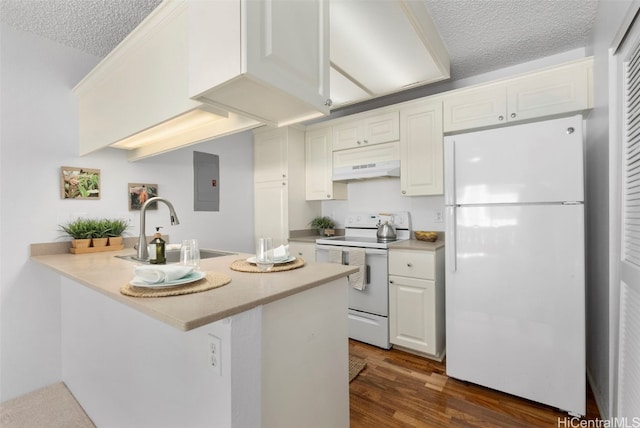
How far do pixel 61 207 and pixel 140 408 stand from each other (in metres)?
1.57

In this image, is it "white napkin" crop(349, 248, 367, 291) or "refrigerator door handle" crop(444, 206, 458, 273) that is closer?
"refrigerator door handle" crop(444, 206, 458, 273)

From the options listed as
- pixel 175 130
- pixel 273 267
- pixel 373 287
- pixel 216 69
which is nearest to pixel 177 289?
pixel 273 267

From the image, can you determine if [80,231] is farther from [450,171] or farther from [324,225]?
[450,171]

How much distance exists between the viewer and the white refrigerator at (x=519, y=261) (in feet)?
5.40

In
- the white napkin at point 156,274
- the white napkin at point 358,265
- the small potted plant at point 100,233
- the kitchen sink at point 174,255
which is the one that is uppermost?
the small potted plant at point 100,233

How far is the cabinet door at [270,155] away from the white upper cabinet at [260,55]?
1759 millimetres

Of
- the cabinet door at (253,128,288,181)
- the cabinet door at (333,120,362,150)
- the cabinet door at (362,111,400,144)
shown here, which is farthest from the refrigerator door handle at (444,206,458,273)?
the cabinet door at (253,128,288,181)

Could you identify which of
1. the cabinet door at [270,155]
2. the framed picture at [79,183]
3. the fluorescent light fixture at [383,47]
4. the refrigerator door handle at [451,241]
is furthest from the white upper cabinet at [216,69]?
A: the cabinet door at [270,155]

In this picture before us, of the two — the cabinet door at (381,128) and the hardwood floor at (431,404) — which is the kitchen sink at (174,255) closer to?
the hardwood floor at (431,404)

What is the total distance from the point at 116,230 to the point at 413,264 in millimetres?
2328

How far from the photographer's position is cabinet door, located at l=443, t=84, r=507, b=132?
7.14 ft

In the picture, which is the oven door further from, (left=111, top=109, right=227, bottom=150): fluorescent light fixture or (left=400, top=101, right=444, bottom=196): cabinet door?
(left=111, top=109, right=227, bottom=150): fluorescent light fixture

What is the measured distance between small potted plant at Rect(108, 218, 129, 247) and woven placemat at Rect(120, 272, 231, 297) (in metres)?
1.30

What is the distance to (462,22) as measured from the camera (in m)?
1.92
